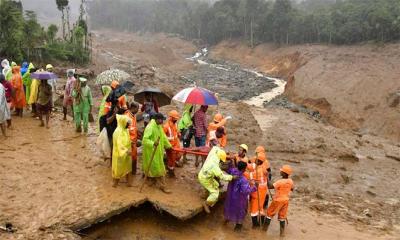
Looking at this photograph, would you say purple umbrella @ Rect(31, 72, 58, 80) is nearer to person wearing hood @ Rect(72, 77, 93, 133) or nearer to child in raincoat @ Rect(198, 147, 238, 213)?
person wearing hood @ Rect(72, 77, 93, 133)

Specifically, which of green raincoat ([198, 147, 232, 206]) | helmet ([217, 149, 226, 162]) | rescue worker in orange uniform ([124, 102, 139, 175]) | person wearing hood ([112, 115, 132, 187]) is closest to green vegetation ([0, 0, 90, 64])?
rescue worker in orange uniform ([124, 102, 139, 175])

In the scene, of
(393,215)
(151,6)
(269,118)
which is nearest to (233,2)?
(151,6)

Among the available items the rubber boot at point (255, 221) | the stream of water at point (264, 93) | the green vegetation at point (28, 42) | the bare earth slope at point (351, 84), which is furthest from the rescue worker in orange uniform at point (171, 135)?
the stream of water at point (264, 93)

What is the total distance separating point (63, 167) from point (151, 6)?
10491 centimetres

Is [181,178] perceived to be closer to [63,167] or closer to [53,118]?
[63,167]

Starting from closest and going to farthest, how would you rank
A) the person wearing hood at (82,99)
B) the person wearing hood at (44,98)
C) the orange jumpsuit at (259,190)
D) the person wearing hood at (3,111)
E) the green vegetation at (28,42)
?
the orange jumpsuit at (259,190), the person wearing hood at (3,111), the person wearing hood at (82,99), the person wearing hood at (44,98), the green vegetation at (28,42)

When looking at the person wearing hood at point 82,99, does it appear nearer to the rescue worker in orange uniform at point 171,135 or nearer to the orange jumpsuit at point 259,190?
the rescue worker in orange uniform at point 171,135

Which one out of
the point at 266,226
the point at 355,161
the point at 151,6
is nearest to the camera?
the point at 266,226

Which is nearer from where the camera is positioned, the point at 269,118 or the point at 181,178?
the point at 181,178

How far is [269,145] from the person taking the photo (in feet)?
48.4

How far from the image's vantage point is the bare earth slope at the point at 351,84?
23.2 m

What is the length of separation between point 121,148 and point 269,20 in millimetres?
50727

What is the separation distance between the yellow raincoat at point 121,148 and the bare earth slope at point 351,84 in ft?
54.2

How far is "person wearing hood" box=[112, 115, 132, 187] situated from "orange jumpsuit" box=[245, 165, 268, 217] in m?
2.24
